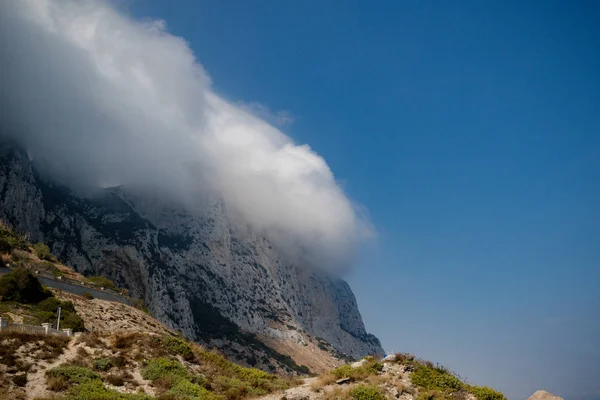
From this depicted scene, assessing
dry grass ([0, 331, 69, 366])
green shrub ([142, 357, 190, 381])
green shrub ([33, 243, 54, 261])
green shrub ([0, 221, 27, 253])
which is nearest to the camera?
dry grass ([0, 331, 69, 366])

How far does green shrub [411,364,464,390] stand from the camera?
2169cm

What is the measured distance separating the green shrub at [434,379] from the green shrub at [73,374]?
1590cm

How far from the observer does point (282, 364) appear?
108625 millimetres

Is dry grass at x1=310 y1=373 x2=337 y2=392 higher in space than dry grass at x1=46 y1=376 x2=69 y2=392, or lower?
higher

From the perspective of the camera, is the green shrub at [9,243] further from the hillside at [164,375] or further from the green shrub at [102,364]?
the green shrub at [102,364]

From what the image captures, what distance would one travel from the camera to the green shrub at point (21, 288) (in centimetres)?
3975

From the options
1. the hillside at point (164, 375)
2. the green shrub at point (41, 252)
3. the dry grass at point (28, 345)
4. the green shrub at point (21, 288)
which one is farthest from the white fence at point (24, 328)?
the green shrub at point (41, 252)

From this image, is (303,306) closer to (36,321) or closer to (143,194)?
(143,194)

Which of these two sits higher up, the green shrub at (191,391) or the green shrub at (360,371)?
the green shrub at (360,371)

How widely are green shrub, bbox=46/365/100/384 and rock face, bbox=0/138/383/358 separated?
218 ft

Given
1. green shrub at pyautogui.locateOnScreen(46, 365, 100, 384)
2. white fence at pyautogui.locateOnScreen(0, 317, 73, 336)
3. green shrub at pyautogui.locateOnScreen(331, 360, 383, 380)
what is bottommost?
green shrub at pyautogui.locateOnScreen(46, 365, 100, 384)

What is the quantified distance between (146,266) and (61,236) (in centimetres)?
1866

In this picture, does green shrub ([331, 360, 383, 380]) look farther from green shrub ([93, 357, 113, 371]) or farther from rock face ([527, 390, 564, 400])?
green shrub ([93, 357, 113, 371])

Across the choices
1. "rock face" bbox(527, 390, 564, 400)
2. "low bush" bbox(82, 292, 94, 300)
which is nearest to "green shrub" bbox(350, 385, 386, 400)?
"rock face" bbox(527, 390, 564, 400)
